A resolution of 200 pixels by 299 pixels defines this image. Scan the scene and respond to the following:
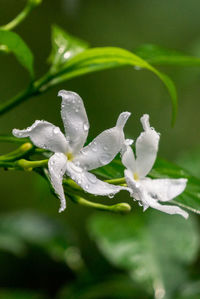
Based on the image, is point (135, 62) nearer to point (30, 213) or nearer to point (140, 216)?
point (140, 216)

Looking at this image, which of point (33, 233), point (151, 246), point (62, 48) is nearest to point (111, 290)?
point (151, 246)

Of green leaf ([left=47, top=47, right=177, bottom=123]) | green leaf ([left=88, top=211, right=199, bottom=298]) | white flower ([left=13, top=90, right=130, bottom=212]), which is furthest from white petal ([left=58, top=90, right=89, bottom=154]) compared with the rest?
green leaf ([left=88, top=211, right=199, bottom=298])

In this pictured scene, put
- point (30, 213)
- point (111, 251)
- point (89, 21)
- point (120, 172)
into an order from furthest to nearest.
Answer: point (89, 21)
point (30, 213)
point (111, 251)
point (120, 172)

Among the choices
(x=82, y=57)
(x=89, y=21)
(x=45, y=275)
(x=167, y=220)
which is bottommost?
(x=45, y=275)

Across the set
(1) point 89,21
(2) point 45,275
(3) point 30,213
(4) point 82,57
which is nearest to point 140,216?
(3) point 30,213

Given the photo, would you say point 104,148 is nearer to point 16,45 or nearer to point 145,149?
point 145,149

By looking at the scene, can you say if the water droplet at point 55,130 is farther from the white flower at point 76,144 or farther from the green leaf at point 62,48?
the green leaf at point 62,48
